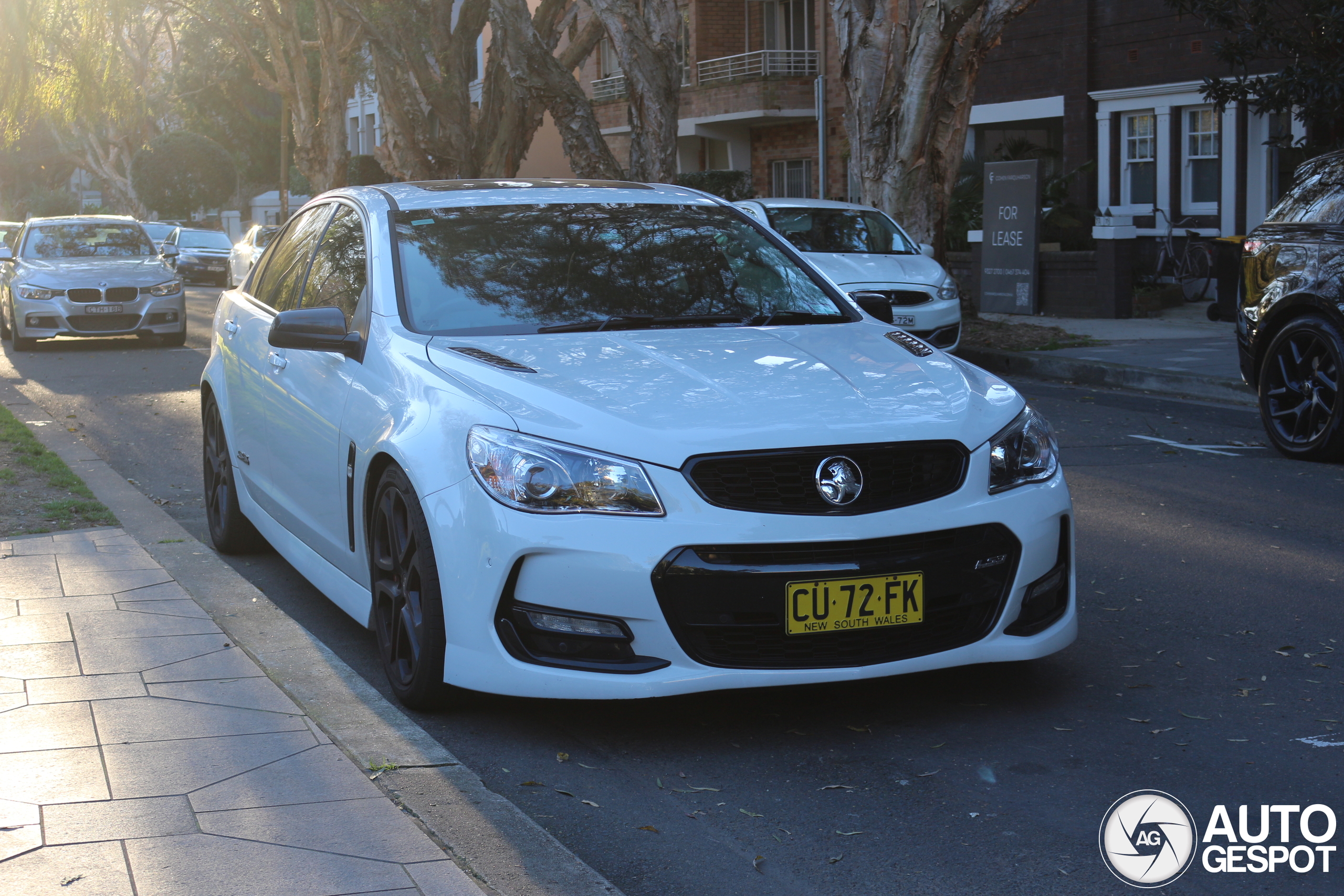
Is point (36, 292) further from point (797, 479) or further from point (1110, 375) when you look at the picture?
point (797, 479)

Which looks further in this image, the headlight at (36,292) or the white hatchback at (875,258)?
the headlight at (36,292)

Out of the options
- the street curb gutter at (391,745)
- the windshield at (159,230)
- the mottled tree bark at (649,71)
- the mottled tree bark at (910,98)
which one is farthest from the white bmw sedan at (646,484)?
the windshield at (159,230)

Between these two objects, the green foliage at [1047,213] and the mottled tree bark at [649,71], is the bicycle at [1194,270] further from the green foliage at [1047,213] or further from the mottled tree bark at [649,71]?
the mottled tree bark at [649,71]

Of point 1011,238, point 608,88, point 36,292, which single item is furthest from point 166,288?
point 608,88

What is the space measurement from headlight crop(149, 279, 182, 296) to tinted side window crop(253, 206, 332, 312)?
41.7 ft

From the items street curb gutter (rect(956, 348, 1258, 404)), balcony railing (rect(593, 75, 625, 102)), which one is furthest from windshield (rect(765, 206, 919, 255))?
balcony railing (rect(593, 75, 625, 102))

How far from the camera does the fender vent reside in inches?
179

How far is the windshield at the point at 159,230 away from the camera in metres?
37.0

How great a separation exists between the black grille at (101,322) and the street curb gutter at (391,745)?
1285 cm

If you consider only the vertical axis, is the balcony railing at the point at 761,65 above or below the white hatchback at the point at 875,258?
above

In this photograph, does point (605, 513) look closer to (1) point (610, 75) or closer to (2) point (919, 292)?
(2) point (919, 292)

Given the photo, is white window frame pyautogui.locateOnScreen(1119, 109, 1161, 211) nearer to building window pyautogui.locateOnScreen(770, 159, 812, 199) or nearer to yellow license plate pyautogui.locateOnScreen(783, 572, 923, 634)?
building window pyautogui.locateOnScreen(770, 159, 812, 199)

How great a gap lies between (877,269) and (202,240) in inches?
1101

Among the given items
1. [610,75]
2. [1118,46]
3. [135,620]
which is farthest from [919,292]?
[610,75]
